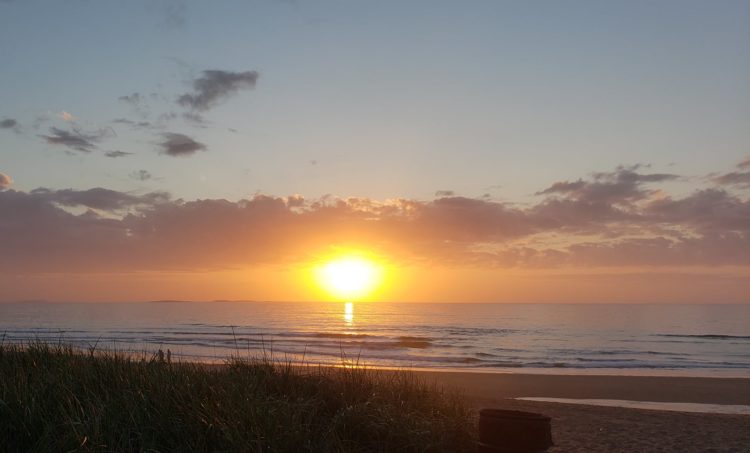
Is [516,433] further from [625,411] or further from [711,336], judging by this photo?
[711,336]

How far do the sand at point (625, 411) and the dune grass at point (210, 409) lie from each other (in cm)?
276

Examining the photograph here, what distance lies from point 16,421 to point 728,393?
20.5m

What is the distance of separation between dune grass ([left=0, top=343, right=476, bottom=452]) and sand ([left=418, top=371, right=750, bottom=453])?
276cm

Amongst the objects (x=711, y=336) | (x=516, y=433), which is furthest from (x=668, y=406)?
(x=711, y=336)

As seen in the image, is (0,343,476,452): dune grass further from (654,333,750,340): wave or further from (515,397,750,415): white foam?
(654,333,750,340): wave

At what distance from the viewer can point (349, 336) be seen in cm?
5003

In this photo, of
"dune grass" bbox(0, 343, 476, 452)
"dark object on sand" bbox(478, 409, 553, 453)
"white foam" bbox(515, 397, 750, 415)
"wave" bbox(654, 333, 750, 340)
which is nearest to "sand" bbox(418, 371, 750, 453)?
"white foam" bbox(515, 397, 750, 415)

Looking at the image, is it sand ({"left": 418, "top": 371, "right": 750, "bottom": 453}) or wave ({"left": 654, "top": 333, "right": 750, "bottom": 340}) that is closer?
sand ({"left": 418, "top": 371, "right": 750, "bottom": 453})

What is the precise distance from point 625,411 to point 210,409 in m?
11.3

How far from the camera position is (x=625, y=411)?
578 inches

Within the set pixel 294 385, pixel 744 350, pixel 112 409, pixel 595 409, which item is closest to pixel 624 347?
pixel 744 350

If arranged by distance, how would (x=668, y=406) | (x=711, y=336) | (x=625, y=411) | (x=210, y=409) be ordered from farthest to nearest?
(x=711, y=336), (x=668, y=406), (x=625, y=411), (x=210, y=409)

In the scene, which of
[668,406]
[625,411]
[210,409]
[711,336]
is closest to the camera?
[210,409]

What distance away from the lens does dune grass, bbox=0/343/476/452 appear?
6230 millimetres
